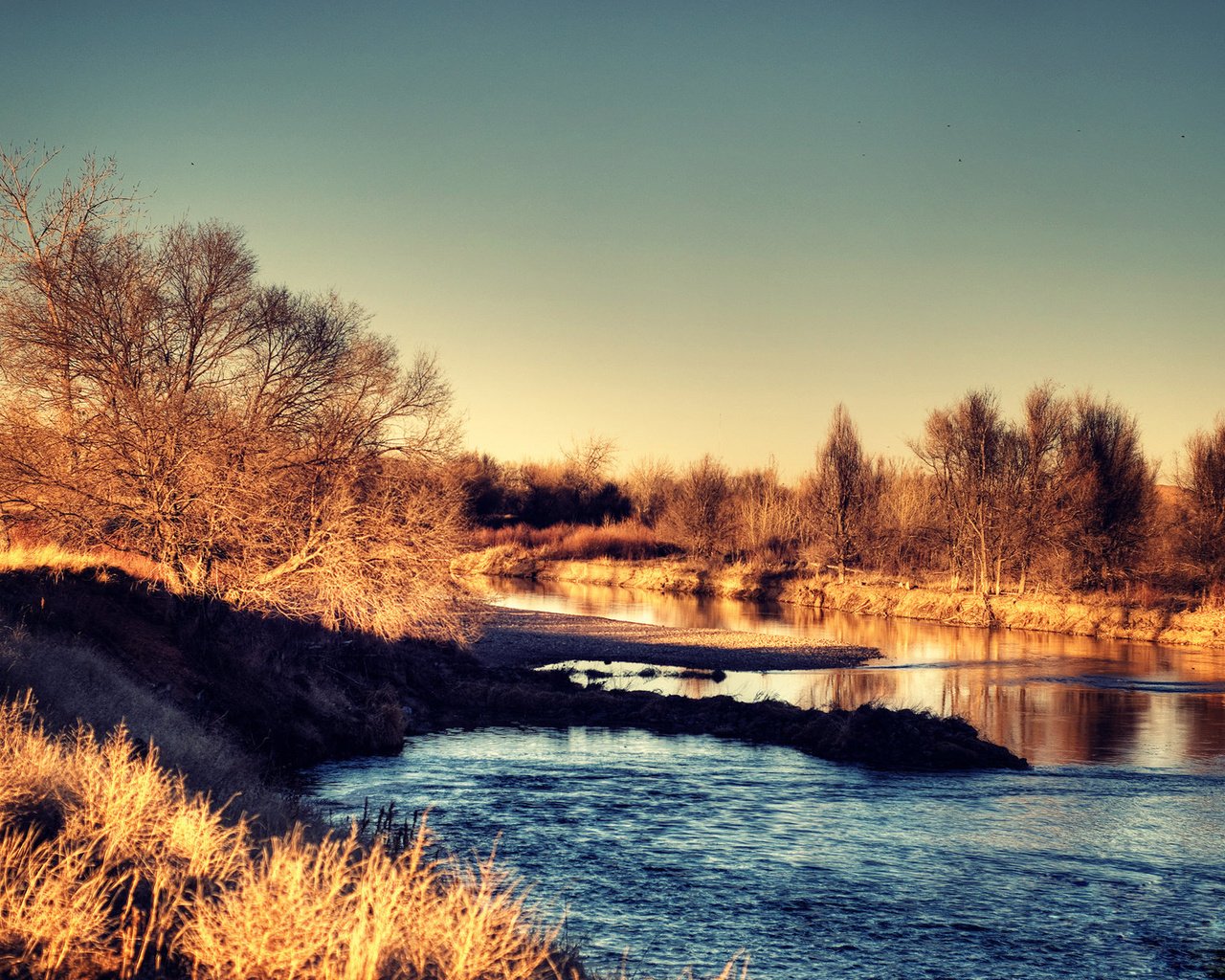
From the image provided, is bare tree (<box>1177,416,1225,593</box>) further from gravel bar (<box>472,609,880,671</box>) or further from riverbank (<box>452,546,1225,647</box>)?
gravel bar (<box>472,609,880,671</box>)

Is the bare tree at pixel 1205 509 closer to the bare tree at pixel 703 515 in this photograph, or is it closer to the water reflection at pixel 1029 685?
the water reflection at pixel 1029 685

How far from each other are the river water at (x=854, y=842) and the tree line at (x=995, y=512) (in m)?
11.8

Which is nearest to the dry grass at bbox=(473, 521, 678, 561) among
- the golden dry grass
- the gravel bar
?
the gravel bar

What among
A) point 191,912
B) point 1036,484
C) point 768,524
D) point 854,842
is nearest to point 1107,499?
point 1036,484

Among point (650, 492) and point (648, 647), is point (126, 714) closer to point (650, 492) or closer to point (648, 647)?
point (648, 647)

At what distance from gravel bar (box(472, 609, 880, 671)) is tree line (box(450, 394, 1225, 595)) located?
5113 millimetres

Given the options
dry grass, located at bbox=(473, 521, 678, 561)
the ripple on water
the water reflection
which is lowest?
the ripple on water

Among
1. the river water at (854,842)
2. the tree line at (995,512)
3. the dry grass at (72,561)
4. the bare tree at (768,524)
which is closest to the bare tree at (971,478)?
the tree line at (995,512)

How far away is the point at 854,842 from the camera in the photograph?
13.6 m

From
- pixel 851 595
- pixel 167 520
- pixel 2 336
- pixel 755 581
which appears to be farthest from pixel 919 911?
pixel 755 581

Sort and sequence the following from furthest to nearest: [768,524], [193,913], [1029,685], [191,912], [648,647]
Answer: [768,524] < [648,647] < [1029,685] < [191,912] < [193,913]

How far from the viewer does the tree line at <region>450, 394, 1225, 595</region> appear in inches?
1661

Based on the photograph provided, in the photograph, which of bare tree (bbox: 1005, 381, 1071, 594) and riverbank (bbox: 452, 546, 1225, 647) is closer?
riverbank (bbox: 452, 546, 1225, 647)

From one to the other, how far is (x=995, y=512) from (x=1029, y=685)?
21.4 metres
